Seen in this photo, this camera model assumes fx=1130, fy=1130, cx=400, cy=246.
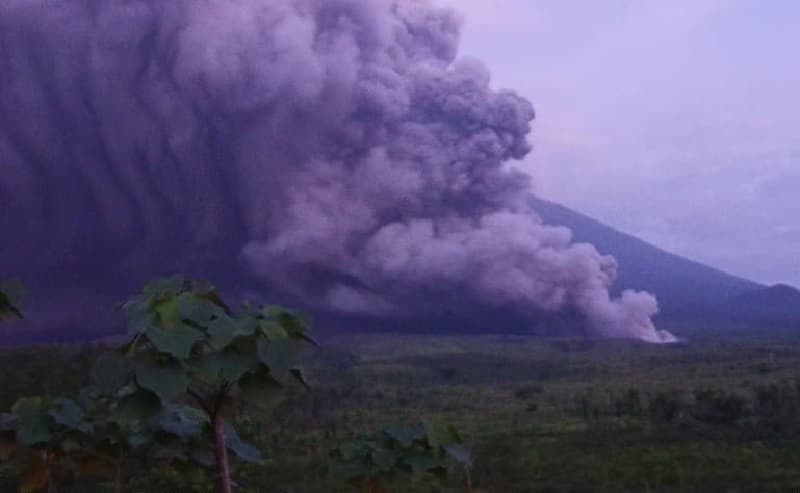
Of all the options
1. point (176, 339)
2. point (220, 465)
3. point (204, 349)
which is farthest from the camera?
point (220, 465)

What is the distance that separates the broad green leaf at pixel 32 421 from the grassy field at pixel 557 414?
73cm

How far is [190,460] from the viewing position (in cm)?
308

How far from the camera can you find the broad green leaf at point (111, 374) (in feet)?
7.70

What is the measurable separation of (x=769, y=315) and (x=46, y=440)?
105 meters

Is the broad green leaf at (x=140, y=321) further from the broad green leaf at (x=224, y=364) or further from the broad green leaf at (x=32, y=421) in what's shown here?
the broad green leaf at (x=32, y=421)

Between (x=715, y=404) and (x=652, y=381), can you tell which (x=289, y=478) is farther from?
(x=652, y=381)

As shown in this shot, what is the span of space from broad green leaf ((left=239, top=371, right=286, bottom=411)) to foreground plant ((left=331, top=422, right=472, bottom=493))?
92 cm

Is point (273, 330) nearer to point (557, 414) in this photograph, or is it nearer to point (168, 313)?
point (168, 313)

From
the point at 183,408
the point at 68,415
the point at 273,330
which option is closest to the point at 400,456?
the point at 183,408

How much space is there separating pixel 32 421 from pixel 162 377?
103cm

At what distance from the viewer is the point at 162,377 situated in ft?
7.33

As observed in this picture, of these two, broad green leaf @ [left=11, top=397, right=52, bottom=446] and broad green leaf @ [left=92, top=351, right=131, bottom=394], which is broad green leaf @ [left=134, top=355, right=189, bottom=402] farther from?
broad green leaf @ [left=11, top=397, right=52, bottom=446]

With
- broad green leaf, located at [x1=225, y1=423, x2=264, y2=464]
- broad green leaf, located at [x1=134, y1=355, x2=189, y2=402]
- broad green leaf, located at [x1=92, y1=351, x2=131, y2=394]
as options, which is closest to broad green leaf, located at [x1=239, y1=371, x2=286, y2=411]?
broad green leaf, located at [x1=134, y1=355, x2=189, y2=402]

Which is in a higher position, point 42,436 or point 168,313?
point 168,313
